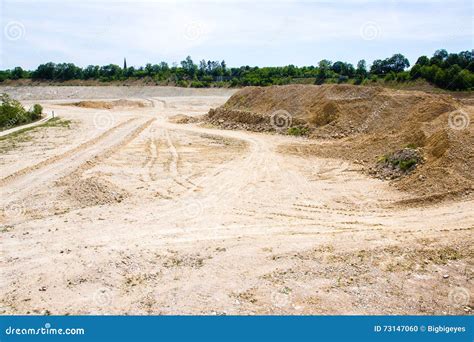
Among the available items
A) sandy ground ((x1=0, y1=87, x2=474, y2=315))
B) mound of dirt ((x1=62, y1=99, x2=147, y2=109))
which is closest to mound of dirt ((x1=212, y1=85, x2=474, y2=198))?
sandy ground ((x1=0, y1=87, x2=474, y2=315))

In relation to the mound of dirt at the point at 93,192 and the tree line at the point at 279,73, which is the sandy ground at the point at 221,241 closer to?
the mound of dirt at the point at 93,192

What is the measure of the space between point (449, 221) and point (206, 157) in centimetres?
1233

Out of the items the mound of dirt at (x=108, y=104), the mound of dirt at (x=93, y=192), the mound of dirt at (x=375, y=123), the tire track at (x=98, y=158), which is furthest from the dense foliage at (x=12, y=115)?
the mound of dirt at (x=93, y=192)

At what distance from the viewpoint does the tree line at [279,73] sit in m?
39.4

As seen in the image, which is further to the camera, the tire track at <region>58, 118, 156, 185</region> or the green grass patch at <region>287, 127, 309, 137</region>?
the green grass patch at <region>287, 127, 309, 137</region>

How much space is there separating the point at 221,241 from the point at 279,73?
6545 centimetres

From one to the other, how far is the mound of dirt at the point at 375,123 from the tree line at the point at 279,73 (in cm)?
1510

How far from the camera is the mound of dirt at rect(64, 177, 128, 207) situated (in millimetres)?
13633

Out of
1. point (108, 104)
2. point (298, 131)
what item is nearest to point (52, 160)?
point (298, 131)

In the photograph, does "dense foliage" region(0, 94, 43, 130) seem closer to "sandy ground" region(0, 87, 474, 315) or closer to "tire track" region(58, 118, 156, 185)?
"tire track" region(58, 118, 156, 185)

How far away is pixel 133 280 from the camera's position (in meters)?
8.91

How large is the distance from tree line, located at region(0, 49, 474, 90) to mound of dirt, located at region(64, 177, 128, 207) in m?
33.1
